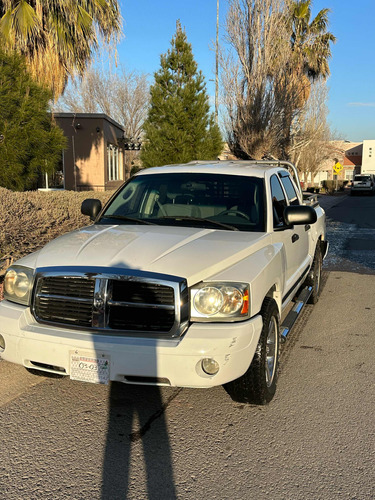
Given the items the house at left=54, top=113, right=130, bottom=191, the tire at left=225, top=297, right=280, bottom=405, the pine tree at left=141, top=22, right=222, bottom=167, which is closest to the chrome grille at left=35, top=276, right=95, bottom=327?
the tire at left=225, top=297, right=280, bottom=405

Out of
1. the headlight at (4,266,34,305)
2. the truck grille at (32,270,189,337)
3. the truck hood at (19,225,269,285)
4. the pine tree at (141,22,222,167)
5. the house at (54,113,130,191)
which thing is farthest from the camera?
the house at (54,113,130,191)

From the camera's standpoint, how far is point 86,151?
2130 cm

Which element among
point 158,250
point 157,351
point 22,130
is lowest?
point 157,351

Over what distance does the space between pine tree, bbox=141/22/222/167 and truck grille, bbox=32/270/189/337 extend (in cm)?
1355

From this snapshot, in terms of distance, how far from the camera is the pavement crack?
3191 millimetres

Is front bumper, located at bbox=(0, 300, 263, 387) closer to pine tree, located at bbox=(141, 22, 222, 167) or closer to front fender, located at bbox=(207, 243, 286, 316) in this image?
front fender, located at bbox=(207, 243, 286, 316)

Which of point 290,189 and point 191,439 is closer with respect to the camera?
point 191,439

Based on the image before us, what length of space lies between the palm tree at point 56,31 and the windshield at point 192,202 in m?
9.00

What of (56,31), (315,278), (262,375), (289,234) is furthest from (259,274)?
(56,31)

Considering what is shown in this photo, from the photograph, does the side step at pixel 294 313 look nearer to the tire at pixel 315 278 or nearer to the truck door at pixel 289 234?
the tire at pixel 315 278

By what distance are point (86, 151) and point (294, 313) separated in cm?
1798

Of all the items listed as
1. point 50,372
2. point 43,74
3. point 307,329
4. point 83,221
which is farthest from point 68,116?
point 50,372

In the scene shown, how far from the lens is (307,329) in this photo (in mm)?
5547

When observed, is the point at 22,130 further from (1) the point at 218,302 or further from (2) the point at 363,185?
(2) the point at 363,185
